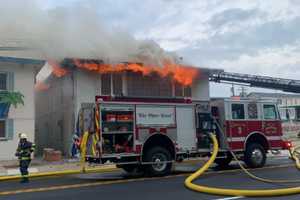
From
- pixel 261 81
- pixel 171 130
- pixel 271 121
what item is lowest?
pixel 171 130

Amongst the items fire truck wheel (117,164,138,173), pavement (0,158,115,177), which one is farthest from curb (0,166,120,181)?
fire truck wheel (117,164,138,173)

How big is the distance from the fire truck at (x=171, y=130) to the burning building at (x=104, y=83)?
565 centimetres

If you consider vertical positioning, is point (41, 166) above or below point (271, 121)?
below

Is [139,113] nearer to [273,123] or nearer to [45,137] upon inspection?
[273,123]

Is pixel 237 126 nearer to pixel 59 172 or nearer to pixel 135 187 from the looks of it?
pixel 135 187

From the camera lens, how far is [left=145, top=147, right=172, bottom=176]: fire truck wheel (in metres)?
13.2

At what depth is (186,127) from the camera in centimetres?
1416

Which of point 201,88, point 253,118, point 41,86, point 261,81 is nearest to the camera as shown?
point 253,118

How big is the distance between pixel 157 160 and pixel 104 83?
9.94 m

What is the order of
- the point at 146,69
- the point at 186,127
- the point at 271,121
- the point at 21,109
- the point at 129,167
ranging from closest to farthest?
the point at 186,127, the point at 129,167, the point at 271,121, the point at 21,109, the point at 146,69

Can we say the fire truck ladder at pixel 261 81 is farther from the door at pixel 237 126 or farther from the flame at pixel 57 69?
the door at pixel 237 126

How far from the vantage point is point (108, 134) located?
500 inches

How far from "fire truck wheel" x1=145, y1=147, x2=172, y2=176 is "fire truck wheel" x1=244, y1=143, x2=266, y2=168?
127 inches

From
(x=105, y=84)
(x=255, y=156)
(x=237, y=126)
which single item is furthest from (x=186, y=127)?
(x=105, y=84)
